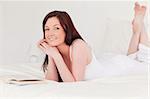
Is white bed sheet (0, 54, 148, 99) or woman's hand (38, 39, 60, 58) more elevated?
woman's hand (38, 39, 60, 58)

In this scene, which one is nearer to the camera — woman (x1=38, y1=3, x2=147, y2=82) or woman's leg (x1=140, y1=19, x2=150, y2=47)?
woman (x1=38, y1=3, x2=147, y2=82)

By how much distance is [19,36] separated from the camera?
298 cm

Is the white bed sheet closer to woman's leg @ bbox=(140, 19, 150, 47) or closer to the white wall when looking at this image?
woman's leg @ bbox=(140, 19, 150, 47)

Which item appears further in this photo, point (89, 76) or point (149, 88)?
point (89, 76)

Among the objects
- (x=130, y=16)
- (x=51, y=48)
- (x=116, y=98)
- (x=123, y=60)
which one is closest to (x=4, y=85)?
(x=51, y=48)

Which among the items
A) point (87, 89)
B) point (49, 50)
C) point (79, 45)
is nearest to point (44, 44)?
point (49, 50)

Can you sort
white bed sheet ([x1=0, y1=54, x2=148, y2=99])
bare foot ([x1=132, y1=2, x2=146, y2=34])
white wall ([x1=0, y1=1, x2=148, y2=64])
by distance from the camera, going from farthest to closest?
white wall ([x1=0, y1=1, x2=148, y2=64]) < bare foot ([x1=132, y1=2, x2=146, y2=34]) < white bed sheet ([x1=0, y1=54, x2=148, y2=99])

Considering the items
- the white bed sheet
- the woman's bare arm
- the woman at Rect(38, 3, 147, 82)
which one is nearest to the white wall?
the woman at Rect(38, 3, 147, 82)

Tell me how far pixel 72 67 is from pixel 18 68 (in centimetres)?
52

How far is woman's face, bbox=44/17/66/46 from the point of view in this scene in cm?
197

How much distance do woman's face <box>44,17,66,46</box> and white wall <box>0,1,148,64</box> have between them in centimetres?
99

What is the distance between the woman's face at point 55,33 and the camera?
1.97 metres

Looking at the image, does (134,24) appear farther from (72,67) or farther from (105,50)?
(72,67)

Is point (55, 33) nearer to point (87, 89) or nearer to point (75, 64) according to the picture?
point (75, 64)
